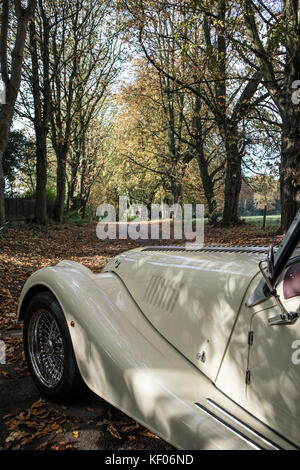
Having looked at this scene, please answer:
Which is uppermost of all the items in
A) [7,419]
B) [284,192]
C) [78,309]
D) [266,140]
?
[266,140]

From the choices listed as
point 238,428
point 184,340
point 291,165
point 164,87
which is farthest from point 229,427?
point 164,87

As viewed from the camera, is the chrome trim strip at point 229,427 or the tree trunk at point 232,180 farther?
the tree trunk at point 232,180

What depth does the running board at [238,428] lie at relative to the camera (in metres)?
1.63

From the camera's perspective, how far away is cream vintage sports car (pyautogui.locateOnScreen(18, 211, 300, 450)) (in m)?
1.68

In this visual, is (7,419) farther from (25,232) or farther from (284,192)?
(25,232)

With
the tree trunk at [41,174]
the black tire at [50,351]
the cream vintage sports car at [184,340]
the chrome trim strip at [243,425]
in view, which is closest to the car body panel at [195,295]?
the cream vintage sports car at [184,340]

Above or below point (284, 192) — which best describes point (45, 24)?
above

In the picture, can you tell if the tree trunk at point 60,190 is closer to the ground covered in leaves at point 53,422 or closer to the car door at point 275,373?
→ the ground covered in leaves at point 53,422

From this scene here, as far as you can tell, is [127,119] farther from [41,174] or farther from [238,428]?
[238,428]

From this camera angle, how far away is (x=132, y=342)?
7.56 ft

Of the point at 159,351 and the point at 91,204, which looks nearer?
the point at 159,351

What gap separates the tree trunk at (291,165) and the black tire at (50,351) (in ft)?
27.4

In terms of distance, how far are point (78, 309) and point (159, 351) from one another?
636 millimetres

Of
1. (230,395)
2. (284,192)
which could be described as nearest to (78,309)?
(230,395)
